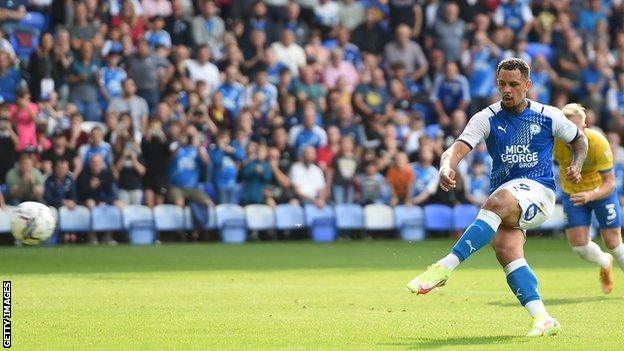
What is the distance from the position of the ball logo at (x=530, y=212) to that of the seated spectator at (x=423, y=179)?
16.1 meters

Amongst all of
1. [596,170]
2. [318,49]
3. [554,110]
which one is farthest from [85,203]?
[554,110]

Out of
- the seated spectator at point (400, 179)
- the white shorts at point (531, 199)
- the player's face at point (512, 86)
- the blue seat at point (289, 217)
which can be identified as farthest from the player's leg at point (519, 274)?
the seated spectator at point (400, 179)

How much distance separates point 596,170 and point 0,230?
39.1 ft

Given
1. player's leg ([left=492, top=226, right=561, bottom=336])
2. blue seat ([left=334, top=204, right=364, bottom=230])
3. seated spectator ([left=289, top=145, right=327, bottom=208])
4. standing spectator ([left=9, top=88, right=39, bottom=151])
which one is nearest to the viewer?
player's leg ([left=492, top=226, right=561, bottom=336])

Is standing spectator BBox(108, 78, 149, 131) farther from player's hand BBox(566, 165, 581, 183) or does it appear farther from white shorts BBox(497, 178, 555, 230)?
white shorts BBox(497, 178, 555, 230)

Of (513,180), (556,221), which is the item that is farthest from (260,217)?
(513,180)

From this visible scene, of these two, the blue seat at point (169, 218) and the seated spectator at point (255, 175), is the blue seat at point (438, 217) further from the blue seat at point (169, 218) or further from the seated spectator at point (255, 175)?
the blue seat at point (169, 218)

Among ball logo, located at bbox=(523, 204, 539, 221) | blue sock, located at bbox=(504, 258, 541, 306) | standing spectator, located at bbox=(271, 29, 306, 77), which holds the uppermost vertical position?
standing spectator, located at bbox=(271, 29, 306, 77)

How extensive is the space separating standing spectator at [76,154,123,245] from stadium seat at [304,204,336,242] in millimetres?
3897

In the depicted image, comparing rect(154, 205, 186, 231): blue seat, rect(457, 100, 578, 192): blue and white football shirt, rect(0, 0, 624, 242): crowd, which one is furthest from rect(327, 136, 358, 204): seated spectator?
rect(457, 100, 578, 192): blue and white football shirt

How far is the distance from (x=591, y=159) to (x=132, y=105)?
40.8ft

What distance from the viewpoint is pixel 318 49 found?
93.8 ft

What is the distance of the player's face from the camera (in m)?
10.9

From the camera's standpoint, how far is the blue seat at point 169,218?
25047 mm
